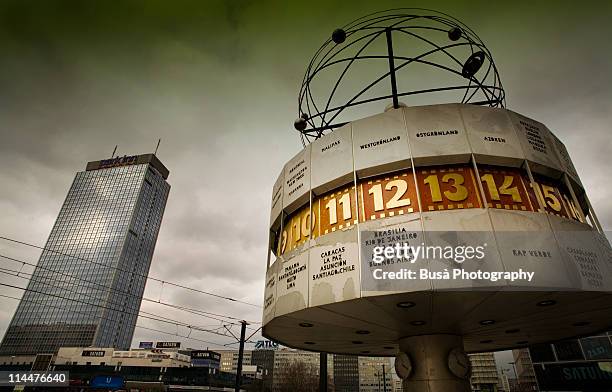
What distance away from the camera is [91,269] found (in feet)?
523

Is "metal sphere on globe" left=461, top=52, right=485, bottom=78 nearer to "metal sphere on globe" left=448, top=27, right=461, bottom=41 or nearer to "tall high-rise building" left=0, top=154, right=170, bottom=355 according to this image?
"metal sphere on globe" left=448, top=27, right=461, bottom=41

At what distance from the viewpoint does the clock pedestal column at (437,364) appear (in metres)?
9.90

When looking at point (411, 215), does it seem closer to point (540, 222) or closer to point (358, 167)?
point (358, 167)

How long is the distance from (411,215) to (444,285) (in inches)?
75.8

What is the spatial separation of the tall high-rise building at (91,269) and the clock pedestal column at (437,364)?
5862 inches

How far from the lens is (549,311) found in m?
8.73

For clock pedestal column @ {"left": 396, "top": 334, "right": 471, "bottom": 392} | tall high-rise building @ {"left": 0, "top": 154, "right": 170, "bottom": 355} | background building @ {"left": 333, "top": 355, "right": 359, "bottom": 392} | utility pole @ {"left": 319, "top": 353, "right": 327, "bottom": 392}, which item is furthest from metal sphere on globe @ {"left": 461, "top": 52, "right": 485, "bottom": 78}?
background building @ {"left": 333, "top": 355, "right": 359, "bottom": 392}

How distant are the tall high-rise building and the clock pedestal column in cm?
14890

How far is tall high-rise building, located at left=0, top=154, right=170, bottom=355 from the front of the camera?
503ft

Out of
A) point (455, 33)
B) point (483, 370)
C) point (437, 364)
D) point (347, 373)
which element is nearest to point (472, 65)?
point (455, 33)

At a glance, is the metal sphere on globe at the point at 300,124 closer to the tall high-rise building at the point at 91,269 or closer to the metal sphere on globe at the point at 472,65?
the metal sphere on globe at the point at 472,65

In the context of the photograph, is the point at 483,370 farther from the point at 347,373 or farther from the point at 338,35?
the point at 338,35

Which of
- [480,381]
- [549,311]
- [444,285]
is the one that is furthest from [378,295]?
[480,381]

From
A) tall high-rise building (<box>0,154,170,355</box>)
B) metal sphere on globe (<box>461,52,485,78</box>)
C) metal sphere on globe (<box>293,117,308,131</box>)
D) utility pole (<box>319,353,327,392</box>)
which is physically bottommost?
utility pole (<box>319,353,327,392</box>)
